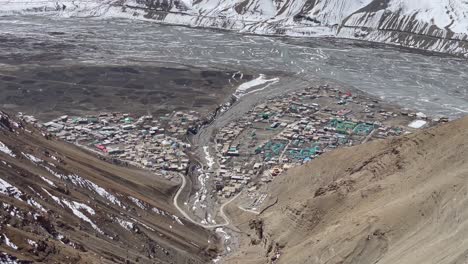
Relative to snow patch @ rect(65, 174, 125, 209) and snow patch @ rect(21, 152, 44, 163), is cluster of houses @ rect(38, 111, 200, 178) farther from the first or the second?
snow patch @ rect(21, 152, 44, 163)

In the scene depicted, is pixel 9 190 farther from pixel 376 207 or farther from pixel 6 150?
pixel 376 207

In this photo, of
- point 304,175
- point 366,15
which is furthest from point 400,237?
point 366,15

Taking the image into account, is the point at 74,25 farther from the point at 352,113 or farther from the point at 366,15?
the point at 352,113

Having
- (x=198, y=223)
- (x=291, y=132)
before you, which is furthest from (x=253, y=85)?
(x=198, y=223)

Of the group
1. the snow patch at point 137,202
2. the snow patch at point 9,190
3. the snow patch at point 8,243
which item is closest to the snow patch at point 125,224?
the snow patch at point 137,202

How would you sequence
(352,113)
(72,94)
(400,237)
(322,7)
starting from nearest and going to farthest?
(400,237)
(352,113)
(72,94)
(322,7)

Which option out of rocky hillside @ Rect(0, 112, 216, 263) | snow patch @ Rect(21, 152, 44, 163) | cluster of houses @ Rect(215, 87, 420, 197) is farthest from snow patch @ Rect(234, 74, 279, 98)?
snow patch @ Rect(21, 152, 44, 163)
